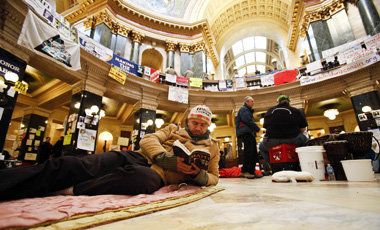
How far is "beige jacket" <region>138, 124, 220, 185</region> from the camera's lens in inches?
79.1

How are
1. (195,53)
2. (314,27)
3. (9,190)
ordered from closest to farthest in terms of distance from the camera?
1. (9,190)
2. (314,27)
3. (195,53)

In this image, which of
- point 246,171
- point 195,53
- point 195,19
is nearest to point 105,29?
point 195,53

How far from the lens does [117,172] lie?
5.09ft

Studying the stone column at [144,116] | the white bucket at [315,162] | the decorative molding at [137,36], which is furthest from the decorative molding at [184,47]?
the white bucket at [315,162]

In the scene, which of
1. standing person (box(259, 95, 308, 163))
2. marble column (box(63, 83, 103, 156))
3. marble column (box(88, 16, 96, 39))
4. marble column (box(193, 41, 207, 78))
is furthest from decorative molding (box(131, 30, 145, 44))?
standing person (box(259, 95, 308, 163))

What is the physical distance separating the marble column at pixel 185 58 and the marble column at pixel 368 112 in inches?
413

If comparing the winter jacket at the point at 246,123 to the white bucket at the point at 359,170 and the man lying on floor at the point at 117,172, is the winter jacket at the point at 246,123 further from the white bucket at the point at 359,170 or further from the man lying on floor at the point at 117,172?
the man lying on floor at the point at 117,172

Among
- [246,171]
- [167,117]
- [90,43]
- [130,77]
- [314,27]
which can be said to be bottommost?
[246,171]

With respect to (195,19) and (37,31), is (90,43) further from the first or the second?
(195,19)

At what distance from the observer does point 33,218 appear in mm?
793

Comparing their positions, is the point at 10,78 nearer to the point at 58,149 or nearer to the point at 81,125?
the point at 81,125

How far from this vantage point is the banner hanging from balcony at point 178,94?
33.8 ft

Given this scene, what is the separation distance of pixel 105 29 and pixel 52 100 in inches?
222

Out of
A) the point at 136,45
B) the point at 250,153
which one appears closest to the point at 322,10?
the point at 250,153
